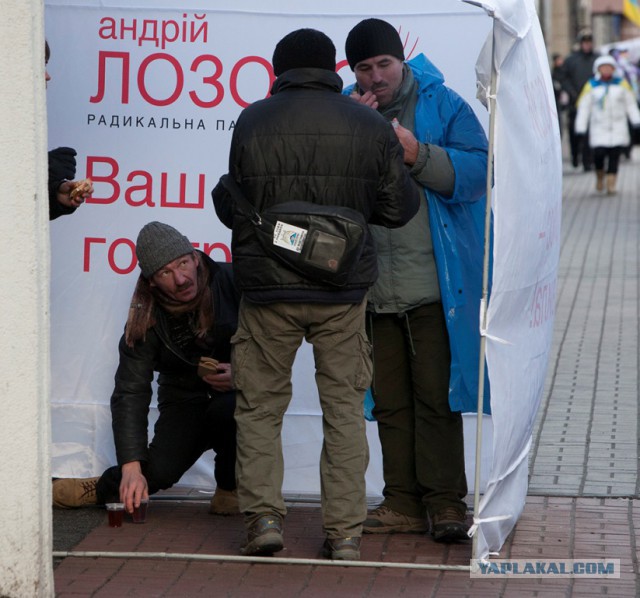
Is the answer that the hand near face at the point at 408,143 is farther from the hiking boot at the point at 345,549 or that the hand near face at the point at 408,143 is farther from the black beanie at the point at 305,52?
the hiking boot at the point at 345,549

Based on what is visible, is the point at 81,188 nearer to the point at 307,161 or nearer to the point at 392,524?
the point at 307,161

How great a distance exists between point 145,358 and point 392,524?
1195mm

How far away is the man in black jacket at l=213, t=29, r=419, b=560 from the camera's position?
4.90 meters

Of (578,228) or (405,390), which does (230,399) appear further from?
(578,228)

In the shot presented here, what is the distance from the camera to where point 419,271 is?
5.42 metres

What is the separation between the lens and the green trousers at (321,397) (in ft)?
16.4

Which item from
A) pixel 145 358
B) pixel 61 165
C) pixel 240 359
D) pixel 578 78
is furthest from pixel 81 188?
pixel 578 78

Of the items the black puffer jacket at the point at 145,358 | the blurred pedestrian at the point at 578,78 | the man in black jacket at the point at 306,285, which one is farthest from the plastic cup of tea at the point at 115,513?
the blurred pedestrian at the point at 578,78

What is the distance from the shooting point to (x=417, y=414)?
5527 millimetres

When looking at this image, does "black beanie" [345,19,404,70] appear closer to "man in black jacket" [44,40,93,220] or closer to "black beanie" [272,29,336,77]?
"black beanie" [272,29,336,77]

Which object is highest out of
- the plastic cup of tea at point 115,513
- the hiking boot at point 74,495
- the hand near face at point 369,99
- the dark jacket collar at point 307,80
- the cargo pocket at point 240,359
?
the dark jacket collar at point 307,80

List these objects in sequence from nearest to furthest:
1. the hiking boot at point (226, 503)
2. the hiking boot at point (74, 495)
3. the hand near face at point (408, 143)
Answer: the hand near face at point (408, 143), the hiking boot at point (226, 503), the hiking boot at point (74, 495)

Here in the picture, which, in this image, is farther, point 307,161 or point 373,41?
point 373,41

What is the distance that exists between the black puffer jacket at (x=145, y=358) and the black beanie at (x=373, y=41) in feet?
3.42
